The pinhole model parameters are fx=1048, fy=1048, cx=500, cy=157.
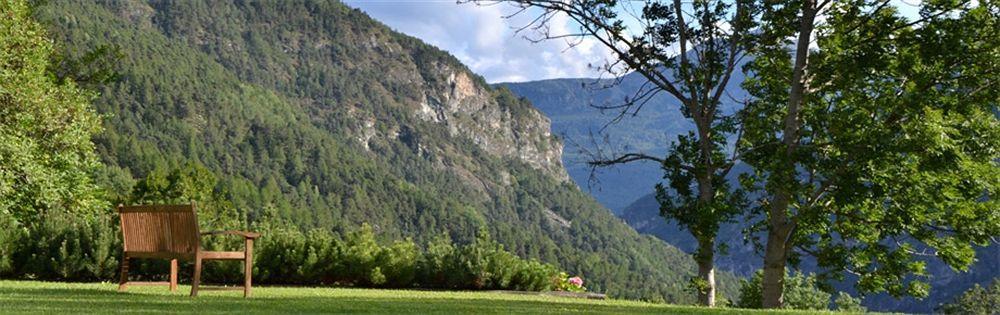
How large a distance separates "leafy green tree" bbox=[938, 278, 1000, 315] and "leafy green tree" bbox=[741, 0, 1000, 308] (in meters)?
61.6

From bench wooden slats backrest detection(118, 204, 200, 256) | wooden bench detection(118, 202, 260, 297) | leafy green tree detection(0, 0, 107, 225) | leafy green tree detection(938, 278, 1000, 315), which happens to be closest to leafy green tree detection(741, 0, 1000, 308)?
wooden bench detection(118, 202, 260, 297)

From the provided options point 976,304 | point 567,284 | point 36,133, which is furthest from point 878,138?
point 976,304

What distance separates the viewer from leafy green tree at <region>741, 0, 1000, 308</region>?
43.0ft

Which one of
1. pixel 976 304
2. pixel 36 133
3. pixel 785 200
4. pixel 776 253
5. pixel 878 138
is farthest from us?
pixel 976 304

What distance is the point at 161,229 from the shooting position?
10586 millimetres


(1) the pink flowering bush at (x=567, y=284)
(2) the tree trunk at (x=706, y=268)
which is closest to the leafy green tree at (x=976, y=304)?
(1) the pink flowering bush at (x=567, y=284)

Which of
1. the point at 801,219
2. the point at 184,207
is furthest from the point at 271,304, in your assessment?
the point at 801,219

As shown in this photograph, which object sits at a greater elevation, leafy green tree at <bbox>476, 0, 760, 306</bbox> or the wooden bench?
leafy green tree at <bbox>476, 0, 760, 306</bbox>

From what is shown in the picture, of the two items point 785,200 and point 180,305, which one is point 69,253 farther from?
point 785,200

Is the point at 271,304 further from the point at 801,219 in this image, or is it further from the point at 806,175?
the point at 806,175

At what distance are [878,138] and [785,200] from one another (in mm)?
2482

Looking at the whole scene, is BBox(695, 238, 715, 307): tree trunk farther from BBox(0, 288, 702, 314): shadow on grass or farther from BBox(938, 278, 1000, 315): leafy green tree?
BBox(938, 278, 1000, 315): leafy green tree

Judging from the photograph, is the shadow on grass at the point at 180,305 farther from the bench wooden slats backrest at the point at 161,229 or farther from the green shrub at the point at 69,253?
the green shrub at the point at 69,253

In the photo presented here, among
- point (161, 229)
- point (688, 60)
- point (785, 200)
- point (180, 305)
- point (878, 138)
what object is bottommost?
point (180, 305)
